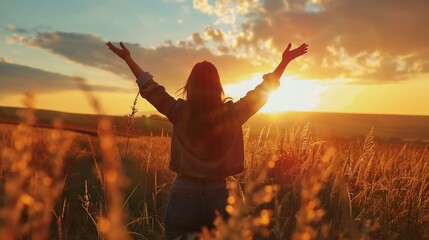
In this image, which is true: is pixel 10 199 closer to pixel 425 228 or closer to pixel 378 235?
pixel 378 235

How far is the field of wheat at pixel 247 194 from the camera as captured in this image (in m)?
0.95

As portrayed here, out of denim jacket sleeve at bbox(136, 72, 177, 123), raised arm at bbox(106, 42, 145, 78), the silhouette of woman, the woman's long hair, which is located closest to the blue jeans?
the silhouette of woman

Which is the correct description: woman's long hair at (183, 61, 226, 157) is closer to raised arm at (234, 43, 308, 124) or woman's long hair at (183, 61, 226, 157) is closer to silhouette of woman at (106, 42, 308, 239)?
silhouette of woman at (106, 42, 308, 239)

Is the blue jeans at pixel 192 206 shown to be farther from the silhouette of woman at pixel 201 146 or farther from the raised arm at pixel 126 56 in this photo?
the raised arm at pixel 126 56

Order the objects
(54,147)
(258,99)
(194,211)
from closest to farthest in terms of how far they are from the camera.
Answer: (54,147)
(194,211)
(258,99)

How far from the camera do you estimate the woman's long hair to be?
392 centimetres

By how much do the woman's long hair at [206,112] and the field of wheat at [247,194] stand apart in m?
0.53

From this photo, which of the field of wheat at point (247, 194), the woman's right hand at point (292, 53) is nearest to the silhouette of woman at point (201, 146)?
the field of wheat at point (247, 194)

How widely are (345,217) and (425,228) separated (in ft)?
3.59

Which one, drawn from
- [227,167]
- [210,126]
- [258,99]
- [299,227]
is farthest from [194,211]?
[299,227]

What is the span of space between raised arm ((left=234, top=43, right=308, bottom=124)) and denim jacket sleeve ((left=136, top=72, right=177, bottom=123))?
0.58 meters

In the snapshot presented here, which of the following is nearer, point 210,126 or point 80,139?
point 210,126

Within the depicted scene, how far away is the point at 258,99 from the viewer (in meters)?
4.25

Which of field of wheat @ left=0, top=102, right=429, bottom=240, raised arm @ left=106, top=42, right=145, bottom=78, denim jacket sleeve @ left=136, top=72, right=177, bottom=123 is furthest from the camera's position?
raised arm @ left=106, top=42, right=145, bottom=78
